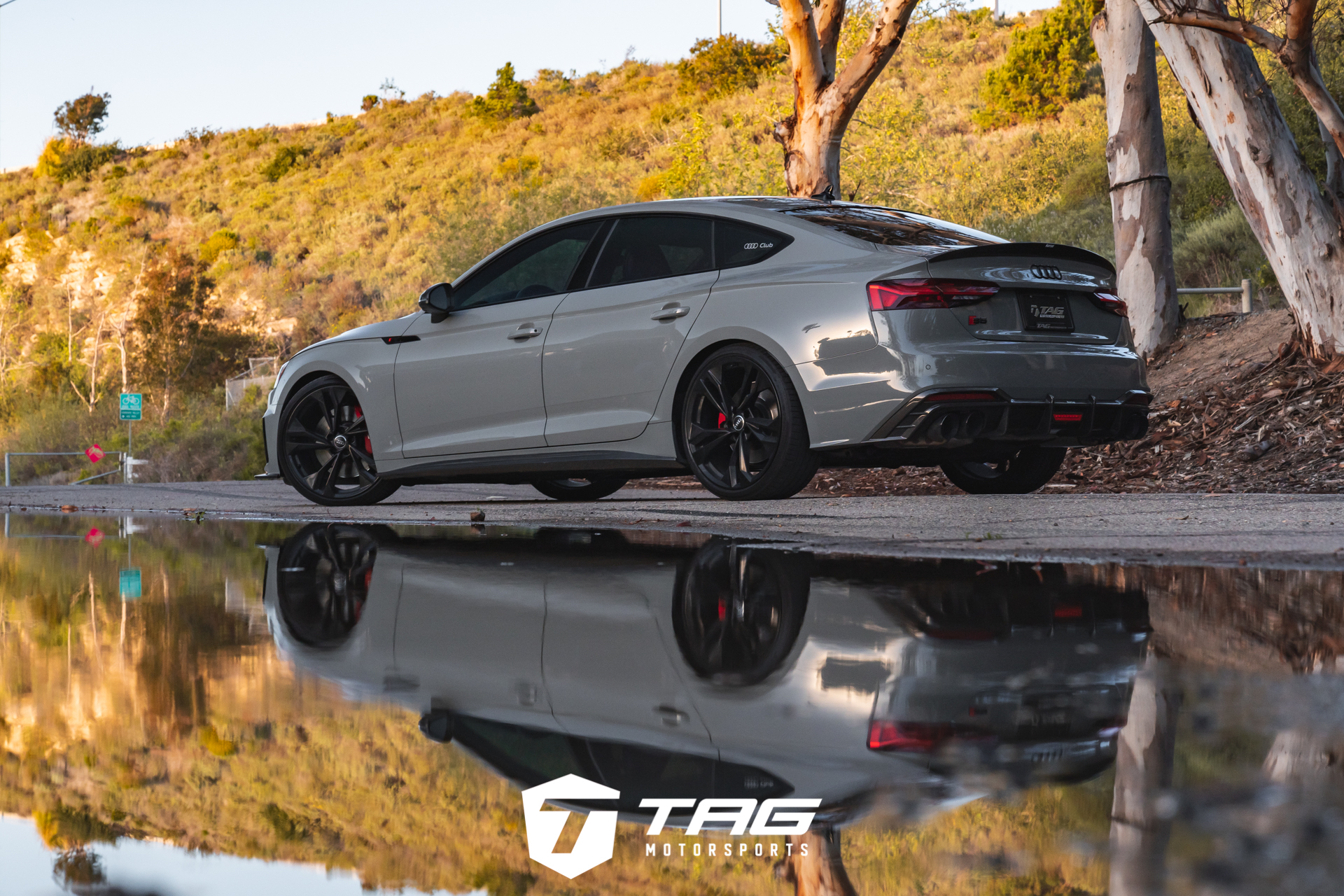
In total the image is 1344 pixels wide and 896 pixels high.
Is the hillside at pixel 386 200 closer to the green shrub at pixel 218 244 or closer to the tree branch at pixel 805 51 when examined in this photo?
the green shrub at pixel 218 244

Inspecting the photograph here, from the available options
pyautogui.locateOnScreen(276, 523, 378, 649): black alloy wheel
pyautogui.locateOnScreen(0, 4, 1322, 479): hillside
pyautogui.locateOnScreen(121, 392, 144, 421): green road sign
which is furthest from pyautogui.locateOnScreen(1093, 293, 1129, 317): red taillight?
pyautogui.locateOnScreen(121, 392, 144, 421): green road sign

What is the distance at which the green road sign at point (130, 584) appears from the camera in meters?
4.47

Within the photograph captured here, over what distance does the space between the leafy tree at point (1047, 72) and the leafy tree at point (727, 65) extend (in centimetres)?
1244

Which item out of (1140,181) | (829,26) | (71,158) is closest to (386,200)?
Answer: (71,158)

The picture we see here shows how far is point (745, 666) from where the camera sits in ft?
9.64

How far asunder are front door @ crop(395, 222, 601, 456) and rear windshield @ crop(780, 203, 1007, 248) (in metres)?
1.35

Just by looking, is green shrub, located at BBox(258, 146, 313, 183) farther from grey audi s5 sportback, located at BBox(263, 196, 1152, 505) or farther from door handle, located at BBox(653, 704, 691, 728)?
door handle, located at BBox(653, 704, 691, 728)

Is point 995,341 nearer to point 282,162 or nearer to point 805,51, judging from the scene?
point 805,51

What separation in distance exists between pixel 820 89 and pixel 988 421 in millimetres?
7841

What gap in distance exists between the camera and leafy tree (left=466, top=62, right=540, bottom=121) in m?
71.4

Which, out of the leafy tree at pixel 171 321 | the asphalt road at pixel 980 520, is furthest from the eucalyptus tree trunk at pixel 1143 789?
the leafy tree at pixel 171 321

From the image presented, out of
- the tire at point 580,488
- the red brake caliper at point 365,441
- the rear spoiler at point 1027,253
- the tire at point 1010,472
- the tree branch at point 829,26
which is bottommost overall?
the tire at point 580,488

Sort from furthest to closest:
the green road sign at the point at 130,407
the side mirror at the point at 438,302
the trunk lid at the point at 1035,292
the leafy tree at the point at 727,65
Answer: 1. the leafy tree at the point at 727,65
2. the green road sign at the point at 130,407
3. the side mirror at the point at 438,302
4. the trunk lid at the point at 1035,292

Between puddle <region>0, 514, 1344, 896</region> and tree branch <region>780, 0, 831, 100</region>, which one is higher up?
tree branch <region>780, 0, 831, 100</region>
